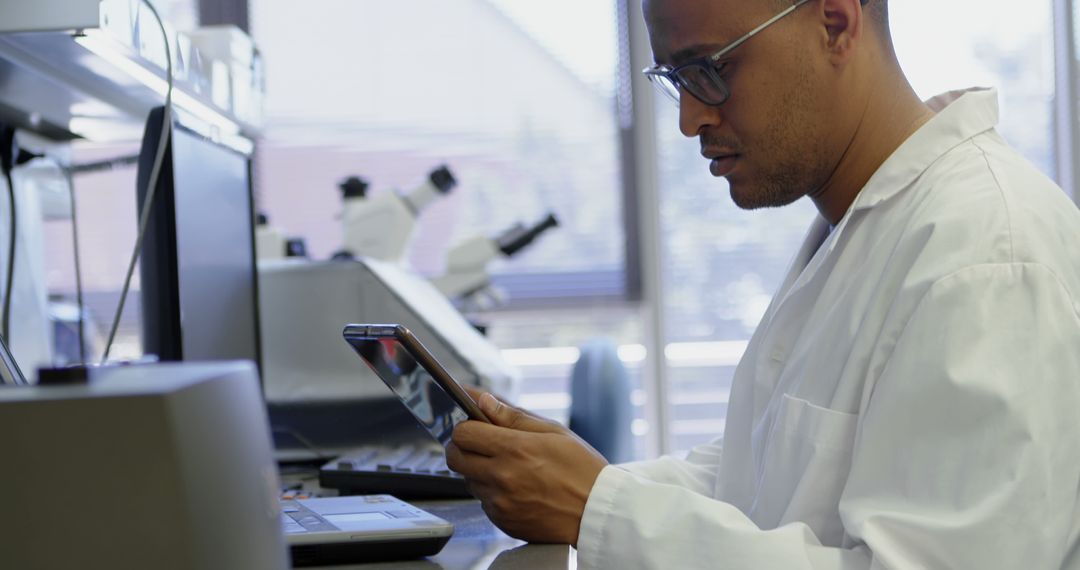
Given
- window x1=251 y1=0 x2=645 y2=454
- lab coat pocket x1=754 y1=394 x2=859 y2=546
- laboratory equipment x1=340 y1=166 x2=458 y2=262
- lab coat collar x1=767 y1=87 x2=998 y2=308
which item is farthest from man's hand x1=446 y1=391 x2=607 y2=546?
window x1=251 y1=0 x2=645 y2=454

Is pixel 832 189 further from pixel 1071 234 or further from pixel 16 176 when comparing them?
pixel 16 176

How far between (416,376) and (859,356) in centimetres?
41

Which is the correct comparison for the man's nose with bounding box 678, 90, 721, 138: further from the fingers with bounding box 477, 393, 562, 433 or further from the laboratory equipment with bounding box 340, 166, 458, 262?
the laboratory equipment with bounding box 340, 166, 458, 262

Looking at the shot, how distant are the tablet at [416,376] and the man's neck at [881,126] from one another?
1.66ft

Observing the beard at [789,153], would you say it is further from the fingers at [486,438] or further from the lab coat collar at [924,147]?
the fingers at [486,438]

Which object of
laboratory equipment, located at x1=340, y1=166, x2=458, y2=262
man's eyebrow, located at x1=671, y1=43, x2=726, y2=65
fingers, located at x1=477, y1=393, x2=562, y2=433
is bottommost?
fingers, located at x1=477, y1=393, x2=562, y2=433

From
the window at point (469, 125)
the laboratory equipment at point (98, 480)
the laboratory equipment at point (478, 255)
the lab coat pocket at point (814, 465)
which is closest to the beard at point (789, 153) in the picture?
the lab coat pocket at point (814, 465)

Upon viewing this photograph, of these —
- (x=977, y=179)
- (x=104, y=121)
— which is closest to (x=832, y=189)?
(x=977, y=179)

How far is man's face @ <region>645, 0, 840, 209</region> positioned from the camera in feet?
3.60

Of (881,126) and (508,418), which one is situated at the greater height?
(881,126)

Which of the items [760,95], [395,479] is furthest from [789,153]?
[395,479]

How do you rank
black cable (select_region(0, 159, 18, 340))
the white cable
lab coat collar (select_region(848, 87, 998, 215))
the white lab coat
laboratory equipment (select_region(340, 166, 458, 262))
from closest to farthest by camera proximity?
1. the white lab coat
2. lab coat collar (select_region(848, 87, 998, 215))
3. the white cable
4. black cable (select_region(0, 159, 18, 340))
5. laboratory equipment (select_region(340, 166, 458, 262))

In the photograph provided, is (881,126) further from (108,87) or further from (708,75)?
(108,87)

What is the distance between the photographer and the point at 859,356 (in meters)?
0.91
